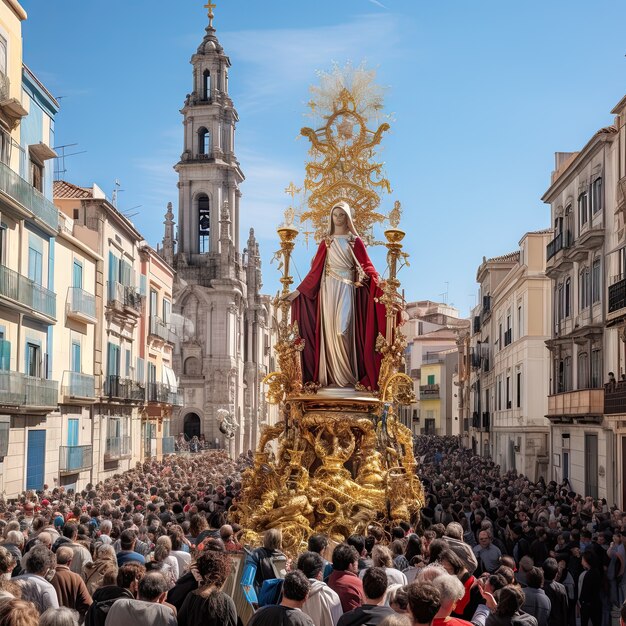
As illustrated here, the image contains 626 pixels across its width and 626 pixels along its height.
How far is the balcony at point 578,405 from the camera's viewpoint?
27.2 metres

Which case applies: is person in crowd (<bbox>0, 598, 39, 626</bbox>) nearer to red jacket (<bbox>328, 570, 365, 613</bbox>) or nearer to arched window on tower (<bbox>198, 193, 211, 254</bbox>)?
red jacket (<bbox>328, 570, 365, 613</bbox>)

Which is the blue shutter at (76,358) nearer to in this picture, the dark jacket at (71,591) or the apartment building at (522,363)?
the apartment building at (522,363)

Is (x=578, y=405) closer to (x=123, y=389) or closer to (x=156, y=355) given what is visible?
(x=123, y=389)

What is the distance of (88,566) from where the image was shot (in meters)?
9.11

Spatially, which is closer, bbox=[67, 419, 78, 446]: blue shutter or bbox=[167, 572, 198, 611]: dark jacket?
bbox=[167, 572, 198, 611]: dark jacket

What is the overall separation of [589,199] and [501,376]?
1737 centimetres

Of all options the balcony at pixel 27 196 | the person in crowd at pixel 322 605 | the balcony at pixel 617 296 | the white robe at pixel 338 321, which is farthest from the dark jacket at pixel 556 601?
the balcony at pixel 27 196

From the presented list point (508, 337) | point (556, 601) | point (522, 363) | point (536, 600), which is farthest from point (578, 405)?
point (536, 600)

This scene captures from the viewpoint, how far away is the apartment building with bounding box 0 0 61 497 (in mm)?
22641

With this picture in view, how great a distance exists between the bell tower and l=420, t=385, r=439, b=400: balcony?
86.9ft

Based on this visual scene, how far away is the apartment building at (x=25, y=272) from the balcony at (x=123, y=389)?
5.56 meters

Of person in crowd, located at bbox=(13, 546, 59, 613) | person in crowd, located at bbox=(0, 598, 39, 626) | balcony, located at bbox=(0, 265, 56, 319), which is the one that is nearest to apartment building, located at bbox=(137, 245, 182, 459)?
balcony, located at bbox=(0, 265, 56, 319)

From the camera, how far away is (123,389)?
3444 cm

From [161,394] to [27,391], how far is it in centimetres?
1863
